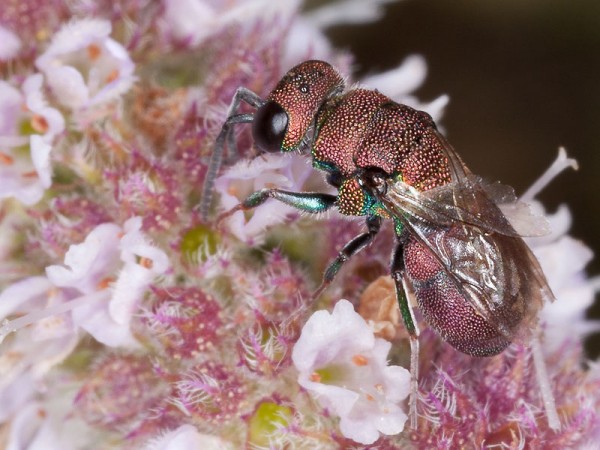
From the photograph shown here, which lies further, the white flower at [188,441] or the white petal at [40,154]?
the white petal at [40,154]

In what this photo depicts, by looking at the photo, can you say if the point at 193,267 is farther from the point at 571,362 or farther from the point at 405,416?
the point at 571,362

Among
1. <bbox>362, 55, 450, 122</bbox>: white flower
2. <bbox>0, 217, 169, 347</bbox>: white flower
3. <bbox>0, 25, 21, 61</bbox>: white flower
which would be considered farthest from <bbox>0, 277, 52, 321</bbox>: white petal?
<bbox>362, 55, 450, 122</bbox>: white flower

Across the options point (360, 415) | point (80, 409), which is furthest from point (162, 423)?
point (360, 415)

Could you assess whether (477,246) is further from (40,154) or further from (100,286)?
(40,154)

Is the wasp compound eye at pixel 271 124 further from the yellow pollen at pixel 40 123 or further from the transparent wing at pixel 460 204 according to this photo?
the yellow pollen at pixel 40 123

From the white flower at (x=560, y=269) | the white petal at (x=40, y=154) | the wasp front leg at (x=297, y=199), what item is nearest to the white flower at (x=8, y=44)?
the white petal at (x=40, y=154)
